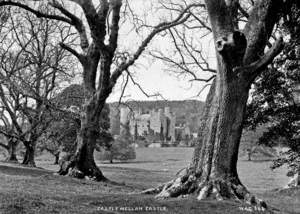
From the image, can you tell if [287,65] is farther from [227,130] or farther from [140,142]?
[140,142]

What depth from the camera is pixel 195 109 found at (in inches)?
782

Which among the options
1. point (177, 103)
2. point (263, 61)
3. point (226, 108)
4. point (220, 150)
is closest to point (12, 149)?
point (177, 103)

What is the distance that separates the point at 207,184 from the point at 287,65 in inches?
334

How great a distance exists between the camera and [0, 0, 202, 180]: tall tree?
13.9m

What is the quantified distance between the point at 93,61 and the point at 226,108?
313 inches

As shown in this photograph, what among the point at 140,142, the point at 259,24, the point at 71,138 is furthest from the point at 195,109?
the point at 140,142

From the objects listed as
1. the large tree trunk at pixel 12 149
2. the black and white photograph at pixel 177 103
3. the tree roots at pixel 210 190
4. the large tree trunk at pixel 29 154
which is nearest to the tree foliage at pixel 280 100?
the black and white photograph at pixel 177 103

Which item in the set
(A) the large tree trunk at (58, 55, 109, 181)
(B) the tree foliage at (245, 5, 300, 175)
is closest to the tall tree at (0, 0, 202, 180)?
(A) the large tree trunk at (58, 55, 109, 181)

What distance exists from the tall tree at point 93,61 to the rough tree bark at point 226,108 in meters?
6.00

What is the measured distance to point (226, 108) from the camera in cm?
866

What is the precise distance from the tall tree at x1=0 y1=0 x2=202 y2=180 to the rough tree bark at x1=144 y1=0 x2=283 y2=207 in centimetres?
600

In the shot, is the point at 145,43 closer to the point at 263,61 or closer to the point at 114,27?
the point at 114,27

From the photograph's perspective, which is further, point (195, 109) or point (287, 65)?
point (195, 109)

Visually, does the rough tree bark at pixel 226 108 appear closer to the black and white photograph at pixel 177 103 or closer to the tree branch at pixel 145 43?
the black and white photograph at pixel 177 103
